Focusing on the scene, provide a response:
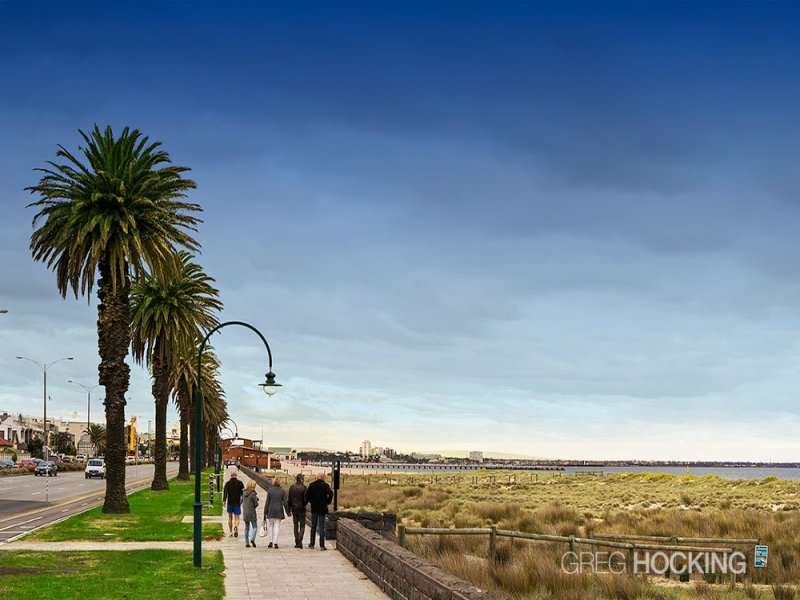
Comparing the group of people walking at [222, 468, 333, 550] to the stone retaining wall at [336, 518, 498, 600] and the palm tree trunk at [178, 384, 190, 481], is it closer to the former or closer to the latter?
the stone retaining wall at [336, 518, 498, 600]

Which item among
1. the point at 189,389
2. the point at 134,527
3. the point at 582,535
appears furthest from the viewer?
the point at 189,389

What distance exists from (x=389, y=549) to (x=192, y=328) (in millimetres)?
36321

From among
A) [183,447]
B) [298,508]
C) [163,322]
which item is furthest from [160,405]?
[298,508]

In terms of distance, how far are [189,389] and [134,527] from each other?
125 feet

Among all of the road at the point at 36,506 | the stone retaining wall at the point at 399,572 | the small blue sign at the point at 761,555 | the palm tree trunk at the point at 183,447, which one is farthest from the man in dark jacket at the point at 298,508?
the palm tree trunk at the point at 183,447

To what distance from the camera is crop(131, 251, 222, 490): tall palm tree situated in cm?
4762

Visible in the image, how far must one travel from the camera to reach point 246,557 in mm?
20516

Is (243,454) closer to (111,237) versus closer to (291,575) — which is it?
(111,237)

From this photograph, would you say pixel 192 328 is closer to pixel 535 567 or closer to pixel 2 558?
pixel 2 558

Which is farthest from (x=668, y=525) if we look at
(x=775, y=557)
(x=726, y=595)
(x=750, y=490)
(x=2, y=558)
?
(x=750, y=490)

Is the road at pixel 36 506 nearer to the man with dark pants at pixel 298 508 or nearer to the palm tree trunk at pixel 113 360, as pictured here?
the palm tree trunk at pixel 113 360

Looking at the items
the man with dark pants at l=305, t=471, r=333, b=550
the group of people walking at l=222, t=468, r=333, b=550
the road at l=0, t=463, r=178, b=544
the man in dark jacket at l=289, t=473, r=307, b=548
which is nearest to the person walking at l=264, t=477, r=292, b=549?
the group of people walking at l=222, t=468, r=333, b=550

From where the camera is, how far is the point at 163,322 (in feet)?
157

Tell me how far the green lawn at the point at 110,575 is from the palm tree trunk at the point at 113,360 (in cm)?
1268
